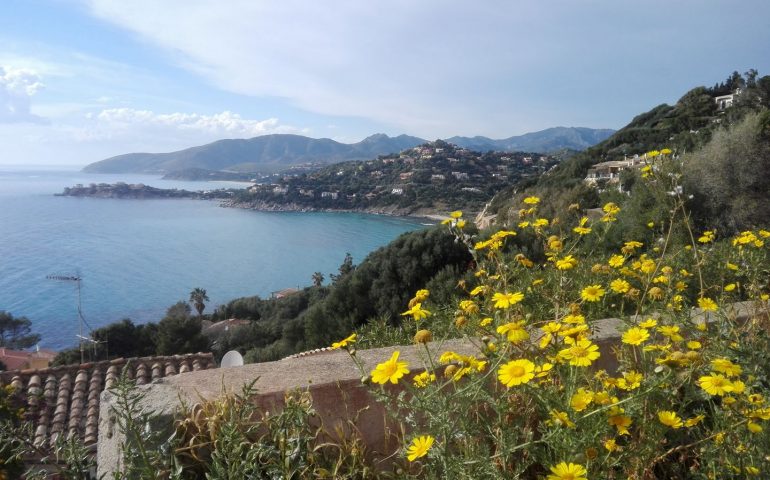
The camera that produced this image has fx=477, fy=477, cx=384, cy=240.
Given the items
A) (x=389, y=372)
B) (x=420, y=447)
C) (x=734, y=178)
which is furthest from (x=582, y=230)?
(x=734, y=178)

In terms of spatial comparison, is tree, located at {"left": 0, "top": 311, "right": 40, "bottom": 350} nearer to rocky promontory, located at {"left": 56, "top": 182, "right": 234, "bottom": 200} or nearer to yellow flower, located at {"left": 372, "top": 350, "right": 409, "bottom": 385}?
yellow flower, located at {"left": 372, "top": 350, "right": 409, "bottom": 385}

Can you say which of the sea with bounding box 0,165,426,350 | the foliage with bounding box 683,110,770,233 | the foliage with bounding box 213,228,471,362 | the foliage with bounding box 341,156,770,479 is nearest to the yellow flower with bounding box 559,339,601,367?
the foliage with bounding box 341,156,770,479

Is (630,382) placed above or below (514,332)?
below

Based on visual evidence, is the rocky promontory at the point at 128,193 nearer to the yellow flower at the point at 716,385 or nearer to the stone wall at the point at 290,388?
the stone wall at the point at 290,388

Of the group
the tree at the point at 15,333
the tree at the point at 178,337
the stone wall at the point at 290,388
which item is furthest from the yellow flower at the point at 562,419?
the tree at the point at 15,333

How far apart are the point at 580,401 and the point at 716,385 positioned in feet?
1.03

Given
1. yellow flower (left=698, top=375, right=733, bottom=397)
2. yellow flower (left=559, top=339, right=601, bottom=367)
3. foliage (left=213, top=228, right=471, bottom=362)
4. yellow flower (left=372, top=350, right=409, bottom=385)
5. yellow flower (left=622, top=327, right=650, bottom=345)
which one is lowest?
foliage (left=213, top=228, right=471, bottom=362)

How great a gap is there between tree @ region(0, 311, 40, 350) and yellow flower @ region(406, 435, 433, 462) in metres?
33.7

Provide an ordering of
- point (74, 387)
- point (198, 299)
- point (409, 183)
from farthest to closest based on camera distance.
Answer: point (409, 183)
point (198, 299)
point (74, 387)

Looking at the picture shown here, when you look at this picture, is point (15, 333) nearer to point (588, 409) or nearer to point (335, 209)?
point (588, 409)

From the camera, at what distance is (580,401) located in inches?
40.5

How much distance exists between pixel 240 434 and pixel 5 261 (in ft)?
198

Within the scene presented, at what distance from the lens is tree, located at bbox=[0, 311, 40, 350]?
2759 centimetres

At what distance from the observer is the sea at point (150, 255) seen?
3659 centimetres
